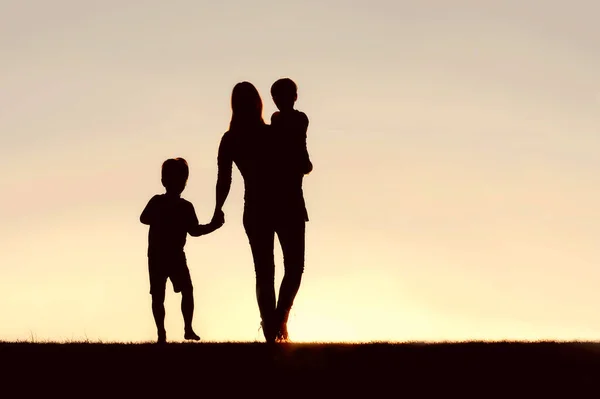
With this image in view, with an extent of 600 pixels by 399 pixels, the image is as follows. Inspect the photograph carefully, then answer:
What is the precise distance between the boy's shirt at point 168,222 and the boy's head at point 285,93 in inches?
92.5

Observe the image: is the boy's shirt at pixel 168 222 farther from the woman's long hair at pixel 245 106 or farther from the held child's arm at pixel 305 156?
the held child's arm at pixel 305 156

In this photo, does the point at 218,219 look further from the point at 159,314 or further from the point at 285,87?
the point at 285,87

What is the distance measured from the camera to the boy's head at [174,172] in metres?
13.9

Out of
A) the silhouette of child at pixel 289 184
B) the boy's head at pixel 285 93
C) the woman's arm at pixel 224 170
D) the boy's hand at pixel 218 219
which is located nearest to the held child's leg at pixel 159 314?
the boy's hand at pixel 218 219

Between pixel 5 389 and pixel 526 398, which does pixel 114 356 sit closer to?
pixel 5 389

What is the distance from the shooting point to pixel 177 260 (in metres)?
14.1

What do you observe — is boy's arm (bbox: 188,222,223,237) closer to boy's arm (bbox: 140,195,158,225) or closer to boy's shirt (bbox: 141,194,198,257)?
boy's shirt (bbox: 141,194,198,257)

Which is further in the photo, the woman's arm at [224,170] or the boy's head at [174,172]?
the boy's head at [174,172]

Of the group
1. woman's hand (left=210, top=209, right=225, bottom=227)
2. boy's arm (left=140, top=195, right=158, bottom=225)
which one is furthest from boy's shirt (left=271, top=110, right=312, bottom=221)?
boy's arm (left=140, top=195, right=158, bottom=225)

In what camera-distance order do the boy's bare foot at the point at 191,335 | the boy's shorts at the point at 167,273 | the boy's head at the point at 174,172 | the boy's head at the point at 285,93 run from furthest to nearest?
the boy's bare foot at the point at 191,335 < the boy's shorts at the point at 167,273 < the boy's head at the point at 174,172 < the boy's head at the point at 285,93

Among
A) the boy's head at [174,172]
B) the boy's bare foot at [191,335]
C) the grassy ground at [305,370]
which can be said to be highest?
the boy's head at [174,172]

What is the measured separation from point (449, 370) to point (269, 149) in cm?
369

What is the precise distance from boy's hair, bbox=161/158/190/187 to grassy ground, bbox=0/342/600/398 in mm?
3119

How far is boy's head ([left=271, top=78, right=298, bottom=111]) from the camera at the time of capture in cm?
1214
